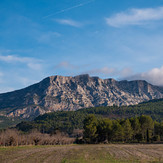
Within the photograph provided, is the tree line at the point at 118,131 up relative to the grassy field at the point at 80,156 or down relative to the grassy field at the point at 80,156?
down

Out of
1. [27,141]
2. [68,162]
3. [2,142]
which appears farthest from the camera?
[27,141]

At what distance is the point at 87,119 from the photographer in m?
106

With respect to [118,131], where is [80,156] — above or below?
above

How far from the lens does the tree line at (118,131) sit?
103m

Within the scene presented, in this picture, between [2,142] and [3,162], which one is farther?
[2,142]

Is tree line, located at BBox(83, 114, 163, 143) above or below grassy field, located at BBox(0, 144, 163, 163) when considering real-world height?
below

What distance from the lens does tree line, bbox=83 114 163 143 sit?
10281 cm

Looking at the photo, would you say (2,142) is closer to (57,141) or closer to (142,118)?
(57,141)

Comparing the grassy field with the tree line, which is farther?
the tree line

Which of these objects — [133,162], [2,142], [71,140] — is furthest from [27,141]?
[133,162]

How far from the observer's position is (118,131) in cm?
10381

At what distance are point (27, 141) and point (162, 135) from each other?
73.3m

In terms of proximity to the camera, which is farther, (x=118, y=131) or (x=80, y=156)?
(x=118, y=131)

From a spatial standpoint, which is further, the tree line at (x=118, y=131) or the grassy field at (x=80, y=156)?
the tree line at (x=118, y=131)
